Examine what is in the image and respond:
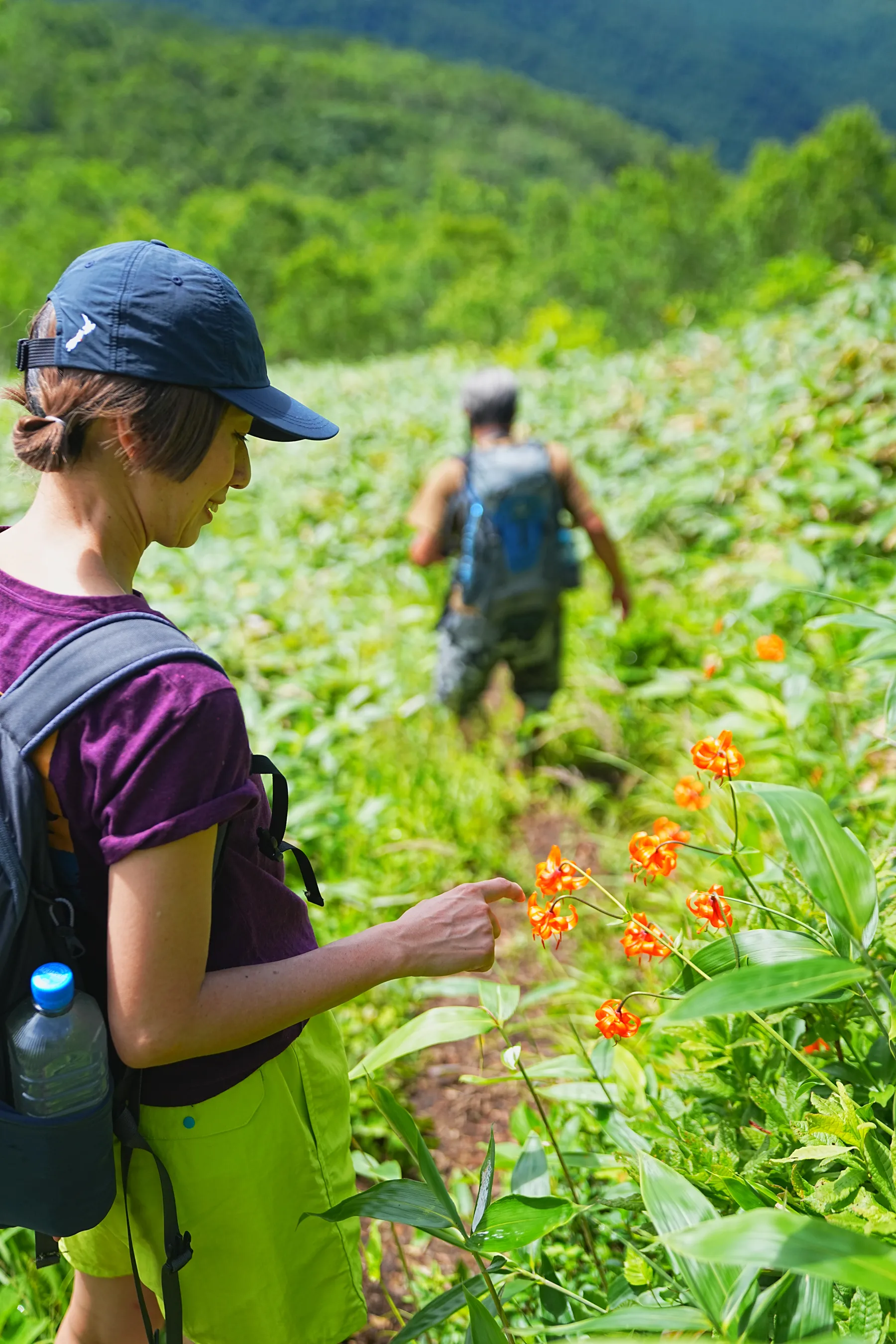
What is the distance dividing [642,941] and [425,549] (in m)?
2.73

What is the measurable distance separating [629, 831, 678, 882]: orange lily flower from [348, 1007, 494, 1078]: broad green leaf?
1.04 feet

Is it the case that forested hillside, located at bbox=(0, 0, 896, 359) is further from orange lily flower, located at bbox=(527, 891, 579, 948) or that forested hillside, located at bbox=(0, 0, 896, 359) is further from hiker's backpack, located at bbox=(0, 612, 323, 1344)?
hiker's backpack, located at bbox=(0, 612, 323, 1344)

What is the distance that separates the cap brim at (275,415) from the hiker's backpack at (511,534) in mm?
2343

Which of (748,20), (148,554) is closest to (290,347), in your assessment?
(148,554)

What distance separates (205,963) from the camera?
3.45 feet

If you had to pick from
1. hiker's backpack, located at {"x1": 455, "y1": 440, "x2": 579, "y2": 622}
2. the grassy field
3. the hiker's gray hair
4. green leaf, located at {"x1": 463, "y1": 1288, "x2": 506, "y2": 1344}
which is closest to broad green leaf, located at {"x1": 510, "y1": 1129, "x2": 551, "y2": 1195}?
green leaf, located at {"x1": 463, "y1": 1288, "x2": 506, "y2": 1344}

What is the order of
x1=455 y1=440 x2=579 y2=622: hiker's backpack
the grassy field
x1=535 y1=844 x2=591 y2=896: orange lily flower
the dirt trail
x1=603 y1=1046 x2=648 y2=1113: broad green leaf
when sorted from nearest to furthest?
x1=535 y1=844 x2=591 y2=896: orange lily flower → x1=603 y1=1046 x2=648 y2=1113: broad green leaf → the dirt trail → the grassy field → x1=455 y1=440 x2=579 y2=622: hiker's backpack

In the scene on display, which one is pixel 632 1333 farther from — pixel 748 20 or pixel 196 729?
pixel 748 20

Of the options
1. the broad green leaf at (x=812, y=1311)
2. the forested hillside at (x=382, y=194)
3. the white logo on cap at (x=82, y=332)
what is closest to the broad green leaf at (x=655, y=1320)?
the broad green leaf at (x=812, y=1311)

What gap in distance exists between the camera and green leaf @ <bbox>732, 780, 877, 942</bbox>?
92 cm

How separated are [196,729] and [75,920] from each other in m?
0.34

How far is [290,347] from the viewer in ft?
181

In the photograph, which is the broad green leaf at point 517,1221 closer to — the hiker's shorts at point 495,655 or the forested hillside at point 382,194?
the hiker's shorts at point 495,655

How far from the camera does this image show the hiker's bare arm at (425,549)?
3828 millimetres
